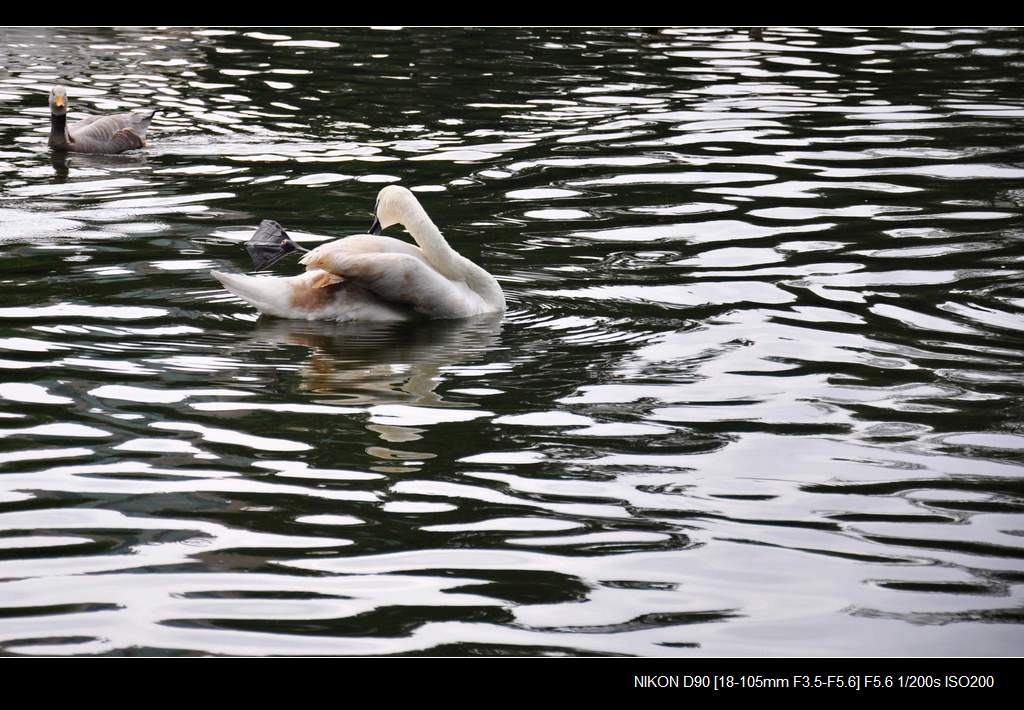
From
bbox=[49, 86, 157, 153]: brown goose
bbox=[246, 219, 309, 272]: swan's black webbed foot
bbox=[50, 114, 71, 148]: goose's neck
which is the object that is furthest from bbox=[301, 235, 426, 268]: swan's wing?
bbox=[50, 114, 71, 148]: goose's neck

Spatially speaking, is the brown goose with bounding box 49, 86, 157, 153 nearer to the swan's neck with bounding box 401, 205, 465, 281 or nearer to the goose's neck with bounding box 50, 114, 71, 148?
the goose's neck with bounding box 50, 114, 71, 148

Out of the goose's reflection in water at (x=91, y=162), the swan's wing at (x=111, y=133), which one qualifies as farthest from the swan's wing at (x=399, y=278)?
the swan's wing at (x=111, y=133)

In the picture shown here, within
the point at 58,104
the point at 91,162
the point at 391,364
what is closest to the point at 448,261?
the point at 391,364

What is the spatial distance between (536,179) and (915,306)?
4.97m

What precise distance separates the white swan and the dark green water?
0.17 metres

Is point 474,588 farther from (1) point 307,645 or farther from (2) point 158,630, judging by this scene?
(2) point 158,630

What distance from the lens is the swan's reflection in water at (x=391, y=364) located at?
763 centimetres

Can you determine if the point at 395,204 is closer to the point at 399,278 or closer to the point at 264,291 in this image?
the point at 399,278

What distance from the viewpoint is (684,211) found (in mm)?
12891

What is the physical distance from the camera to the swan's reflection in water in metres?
7.63

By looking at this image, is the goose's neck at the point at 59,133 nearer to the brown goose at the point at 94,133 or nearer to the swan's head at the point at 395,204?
A: the brown goose at the point at 94,133

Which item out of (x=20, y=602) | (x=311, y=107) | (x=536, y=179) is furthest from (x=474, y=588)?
(x=311, y=107)

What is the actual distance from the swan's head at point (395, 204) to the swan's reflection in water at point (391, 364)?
0.73 m

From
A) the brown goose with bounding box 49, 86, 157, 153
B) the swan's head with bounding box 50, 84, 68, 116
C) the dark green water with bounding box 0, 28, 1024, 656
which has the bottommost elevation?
the dark green water with bounding box 0, 28, 1024, 656
